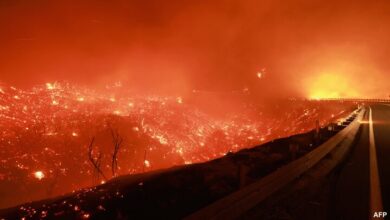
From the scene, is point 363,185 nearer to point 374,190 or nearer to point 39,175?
point 374,190

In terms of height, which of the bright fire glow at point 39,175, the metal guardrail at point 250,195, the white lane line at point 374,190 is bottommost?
the bright fire glow at point 39,175

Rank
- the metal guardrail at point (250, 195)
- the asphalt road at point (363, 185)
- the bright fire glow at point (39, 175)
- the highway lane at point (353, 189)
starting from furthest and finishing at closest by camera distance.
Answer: the bright fire glow at point (39, 175) < the asphalt road at point (363, 185) < the highway lane at point (353, 189) < the metal guardrail at point (250, 195)

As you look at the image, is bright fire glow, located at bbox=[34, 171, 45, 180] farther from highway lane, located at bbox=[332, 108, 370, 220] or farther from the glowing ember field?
highway lane, located at bbox=[332, 108, 370, 220]

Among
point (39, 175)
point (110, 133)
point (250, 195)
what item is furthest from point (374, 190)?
point (110, 133)

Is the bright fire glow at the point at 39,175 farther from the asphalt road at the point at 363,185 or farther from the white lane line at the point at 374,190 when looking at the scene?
the white lane line at the point at 374,190

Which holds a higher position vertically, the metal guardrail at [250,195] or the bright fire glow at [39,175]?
the metal guardrail at [250,195]

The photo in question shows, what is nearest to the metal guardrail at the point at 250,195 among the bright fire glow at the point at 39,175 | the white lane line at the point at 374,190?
the white lane line at the point at 374,190

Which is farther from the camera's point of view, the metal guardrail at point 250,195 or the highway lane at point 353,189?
the highway lane at point 353,189

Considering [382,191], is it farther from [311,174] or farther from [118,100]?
[118,100]

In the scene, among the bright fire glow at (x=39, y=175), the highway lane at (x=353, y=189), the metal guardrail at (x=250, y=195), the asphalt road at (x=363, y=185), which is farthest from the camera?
the bright fire glow at (x=39, y=175)

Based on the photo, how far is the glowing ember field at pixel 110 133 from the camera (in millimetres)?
74438

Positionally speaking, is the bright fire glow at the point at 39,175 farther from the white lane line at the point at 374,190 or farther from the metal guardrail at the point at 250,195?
the metal guardrail at the point at 250,195

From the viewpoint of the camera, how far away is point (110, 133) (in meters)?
119

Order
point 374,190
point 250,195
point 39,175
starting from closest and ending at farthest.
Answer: point 250,195
point 374,190
point 39,175
